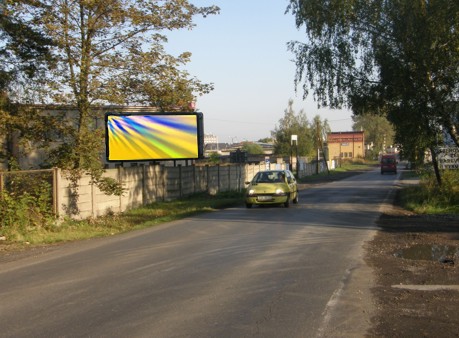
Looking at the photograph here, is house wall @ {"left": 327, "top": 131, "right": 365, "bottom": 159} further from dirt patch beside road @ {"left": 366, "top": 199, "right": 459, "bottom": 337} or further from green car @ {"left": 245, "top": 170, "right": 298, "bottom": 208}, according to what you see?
dirt patch beside road @ {"left": 366, "top": 199, "right": 459, "bottom": 337}

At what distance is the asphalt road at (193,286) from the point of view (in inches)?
221

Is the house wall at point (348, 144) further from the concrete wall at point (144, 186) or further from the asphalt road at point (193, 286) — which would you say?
the asphalt road at point (193, 286)

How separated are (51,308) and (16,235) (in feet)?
24.9

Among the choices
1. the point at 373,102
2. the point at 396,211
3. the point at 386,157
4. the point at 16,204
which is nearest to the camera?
the point at 16,204

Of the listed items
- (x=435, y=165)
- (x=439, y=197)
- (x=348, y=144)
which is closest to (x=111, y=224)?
(x=439, y=197)

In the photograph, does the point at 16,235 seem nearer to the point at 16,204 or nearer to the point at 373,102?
the point at 16,204

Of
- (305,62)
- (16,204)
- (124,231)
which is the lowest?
(124,231)

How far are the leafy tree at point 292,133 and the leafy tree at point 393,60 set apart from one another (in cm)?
4658

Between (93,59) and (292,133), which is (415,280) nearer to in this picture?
(93,59)

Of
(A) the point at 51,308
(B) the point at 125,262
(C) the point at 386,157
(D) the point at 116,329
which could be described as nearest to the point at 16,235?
(B) the point at 125,262

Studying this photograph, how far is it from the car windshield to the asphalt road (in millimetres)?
8059

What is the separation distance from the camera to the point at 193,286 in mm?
7508

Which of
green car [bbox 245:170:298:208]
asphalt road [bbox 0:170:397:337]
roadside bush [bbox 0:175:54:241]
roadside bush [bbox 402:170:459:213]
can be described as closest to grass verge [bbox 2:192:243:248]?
roadside bush [bbox 0:175:54:241]

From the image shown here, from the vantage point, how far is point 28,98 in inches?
708
